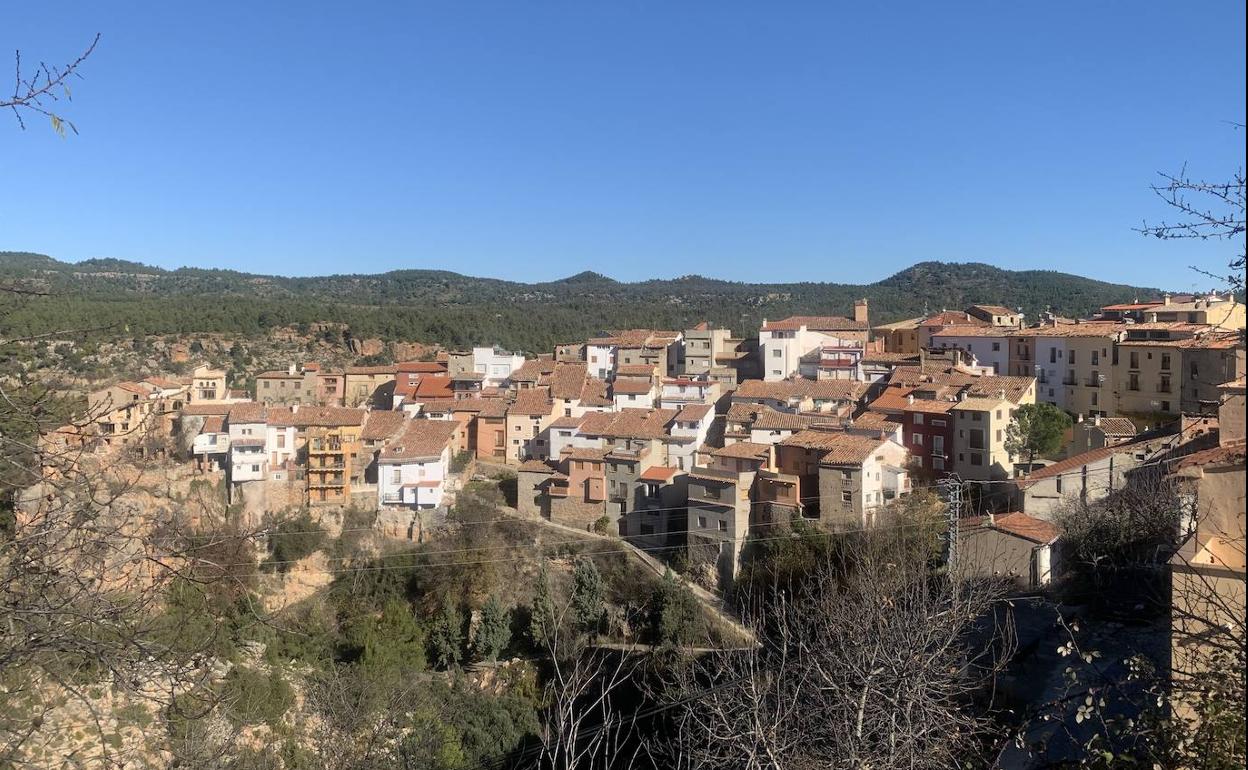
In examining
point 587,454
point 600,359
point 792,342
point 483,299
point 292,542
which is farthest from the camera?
point 483,299

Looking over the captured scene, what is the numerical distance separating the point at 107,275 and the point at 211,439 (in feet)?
196

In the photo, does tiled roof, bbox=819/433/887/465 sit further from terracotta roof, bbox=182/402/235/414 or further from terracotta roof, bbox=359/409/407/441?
terracotta roof, bbox=182/402/235/414

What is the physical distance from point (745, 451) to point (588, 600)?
20.1 feet

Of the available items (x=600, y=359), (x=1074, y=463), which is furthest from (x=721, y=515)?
(x=600, y=359)

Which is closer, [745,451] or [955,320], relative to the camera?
[745,451]

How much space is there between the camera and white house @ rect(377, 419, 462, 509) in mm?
26094

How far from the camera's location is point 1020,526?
1556cm

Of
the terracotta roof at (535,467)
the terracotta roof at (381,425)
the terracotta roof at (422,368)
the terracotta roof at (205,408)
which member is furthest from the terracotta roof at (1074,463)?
the terracotta roof at (422,368)

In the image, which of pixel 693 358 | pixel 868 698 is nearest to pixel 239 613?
pixel 868 698

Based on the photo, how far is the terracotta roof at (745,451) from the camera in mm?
23453

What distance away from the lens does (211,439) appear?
27.2m

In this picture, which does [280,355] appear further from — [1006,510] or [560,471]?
[1006,510]

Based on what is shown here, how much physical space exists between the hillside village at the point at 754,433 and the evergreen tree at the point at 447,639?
191 inches

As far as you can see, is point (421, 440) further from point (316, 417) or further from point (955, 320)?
point (955, 320)
